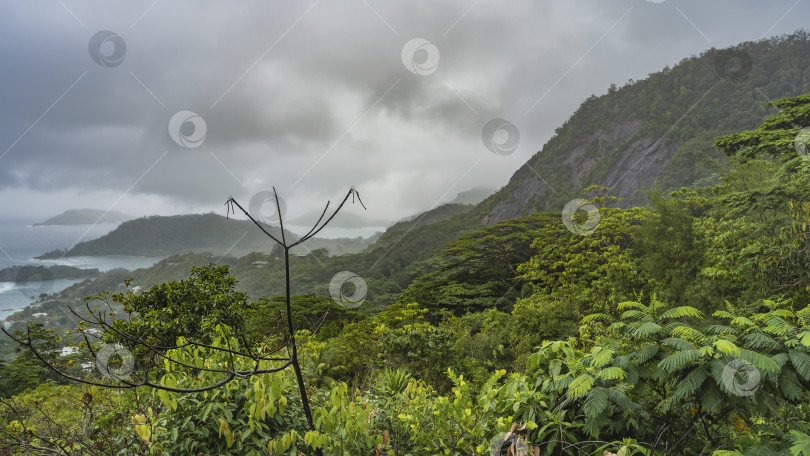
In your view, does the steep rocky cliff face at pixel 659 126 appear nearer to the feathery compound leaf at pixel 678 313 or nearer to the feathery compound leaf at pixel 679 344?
the feathery compound leaf at pixel 678 313

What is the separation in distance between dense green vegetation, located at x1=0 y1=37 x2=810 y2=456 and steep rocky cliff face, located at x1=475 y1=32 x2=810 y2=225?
24639 millimetres

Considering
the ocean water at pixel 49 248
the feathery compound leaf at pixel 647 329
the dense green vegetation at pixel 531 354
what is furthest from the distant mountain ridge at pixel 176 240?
the feathery compound leaf at pixel 647 329

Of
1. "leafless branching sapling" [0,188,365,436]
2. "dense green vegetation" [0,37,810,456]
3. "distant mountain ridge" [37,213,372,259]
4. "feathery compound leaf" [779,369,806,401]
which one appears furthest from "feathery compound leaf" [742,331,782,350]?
"distant mountain ridge" [37,213,372,259]

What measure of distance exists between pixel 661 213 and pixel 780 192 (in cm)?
258

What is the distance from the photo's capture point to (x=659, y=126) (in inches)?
1754

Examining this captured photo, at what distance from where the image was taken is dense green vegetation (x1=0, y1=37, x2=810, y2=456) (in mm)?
1794

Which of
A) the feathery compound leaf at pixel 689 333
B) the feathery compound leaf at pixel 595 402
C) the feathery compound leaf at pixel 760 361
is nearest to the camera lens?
the feathery compound leaf at pixel 760 361

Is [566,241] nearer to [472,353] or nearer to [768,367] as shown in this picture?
[472,353]

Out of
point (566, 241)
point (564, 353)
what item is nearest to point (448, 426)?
point (564, 353)

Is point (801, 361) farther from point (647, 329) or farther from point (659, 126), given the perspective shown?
point (659, 126)

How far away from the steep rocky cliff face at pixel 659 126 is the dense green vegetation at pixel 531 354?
24.6m

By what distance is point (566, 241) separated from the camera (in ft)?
51.6

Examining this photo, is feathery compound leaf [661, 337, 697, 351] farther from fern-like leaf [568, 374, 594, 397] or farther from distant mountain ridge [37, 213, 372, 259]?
distant mountain ridge [37, 213, 372, 259]

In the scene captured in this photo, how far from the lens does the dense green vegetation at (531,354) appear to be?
5.89 feet
